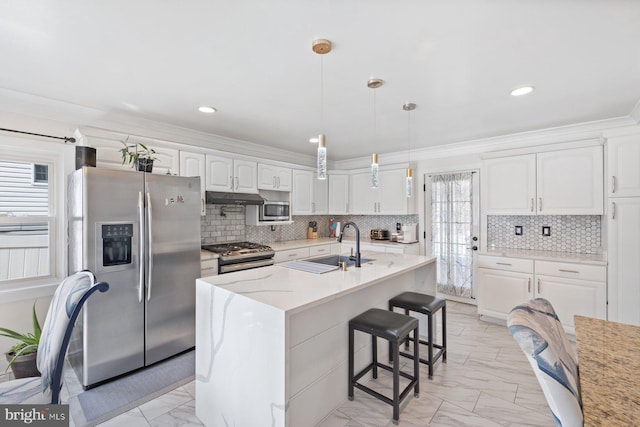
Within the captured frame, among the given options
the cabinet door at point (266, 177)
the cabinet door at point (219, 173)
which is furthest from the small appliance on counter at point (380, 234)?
the cabinet door at point (219, 173)

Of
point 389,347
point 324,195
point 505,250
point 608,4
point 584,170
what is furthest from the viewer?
point 324,195

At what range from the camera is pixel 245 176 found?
4047 millimetres

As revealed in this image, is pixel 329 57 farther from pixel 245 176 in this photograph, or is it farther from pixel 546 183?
pixel 546 183

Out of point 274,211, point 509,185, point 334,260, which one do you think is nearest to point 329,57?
point 334,260

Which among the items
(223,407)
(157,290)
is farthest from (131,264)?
(223,407)

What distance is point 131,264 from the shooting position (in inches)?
101

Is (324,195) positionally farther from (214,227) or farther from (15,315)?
(15,315)

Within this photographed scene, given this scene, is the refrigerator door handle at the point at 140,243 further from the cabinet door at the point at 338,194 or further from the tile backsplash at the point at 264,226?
the cabinet door at the point at 338,194

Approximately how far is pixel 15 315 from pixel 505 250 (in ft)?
17.9

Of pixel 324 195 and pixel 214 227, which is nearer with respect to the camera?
pixel 214 227

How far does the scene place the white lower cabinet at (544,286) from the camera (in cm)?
312

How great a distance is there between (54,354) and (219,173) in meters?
2.64

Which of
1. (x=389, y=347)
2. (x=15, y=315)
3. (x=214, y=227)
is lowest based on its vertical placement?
(x=389, y=347)

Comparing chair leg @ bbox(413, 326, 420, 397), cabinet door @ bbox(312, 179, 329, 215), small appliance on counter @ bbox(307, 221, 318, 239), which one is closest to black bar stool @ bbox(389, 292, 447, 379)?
chair leg @ bbox(413, 326, 420, 397)
